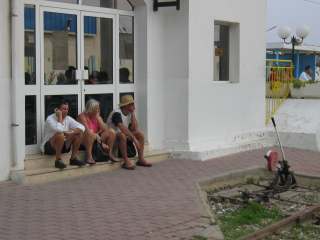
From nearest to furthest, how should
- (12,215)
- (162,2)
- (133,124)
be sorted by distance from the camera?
(12,215)
(133,124)
(162,2)

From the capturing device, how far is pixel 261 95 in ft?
45.7

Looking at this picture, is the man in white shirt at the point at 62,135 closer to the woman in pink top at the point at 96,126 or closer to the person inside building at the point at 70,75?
the woman in pink top at the point at 96,126

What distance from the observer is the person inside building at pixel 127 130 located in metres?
10.2

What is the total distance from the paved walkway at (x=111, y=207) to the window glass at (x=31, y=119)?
3.30 feet

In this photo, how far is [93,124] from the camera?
10031 millimetres

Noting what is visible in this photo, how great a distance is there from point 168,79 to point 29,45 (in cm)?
316

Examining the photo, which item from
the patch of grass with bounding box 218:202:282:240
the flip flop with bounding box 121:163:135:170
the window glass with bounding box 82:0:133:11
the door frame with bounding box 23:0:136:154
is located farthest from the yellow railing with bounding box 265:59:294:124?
the patch of grass with bounding box 218:202:282:240

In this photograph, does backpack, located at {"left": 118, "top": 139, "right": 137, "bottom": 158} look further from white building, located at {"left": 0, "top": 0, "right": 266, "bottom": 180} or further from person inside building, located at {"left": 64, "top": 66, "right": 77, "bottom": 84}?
person inside building, located at {"left": 64, "top": 66, "right": 77, "bottom": 84}

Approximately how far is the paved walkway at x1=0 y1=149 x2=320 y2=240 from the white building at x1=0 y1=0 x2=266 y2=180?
1.05m


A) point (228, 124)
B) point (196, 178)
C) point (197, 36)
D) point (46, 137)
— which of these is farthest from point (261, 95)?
point (46, 137)

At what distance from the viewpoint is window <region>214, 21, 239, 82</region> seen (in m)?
13.0

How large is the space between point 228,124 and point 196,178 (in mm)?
3269

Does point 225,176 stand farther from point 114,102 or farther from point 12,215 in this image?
point 12,215

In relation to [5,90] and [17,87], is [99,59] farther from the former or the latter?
[5,90]
